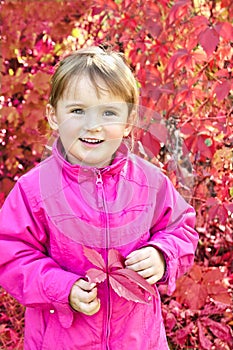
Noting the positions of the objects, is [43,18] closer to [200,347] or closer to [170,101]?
[170,101]

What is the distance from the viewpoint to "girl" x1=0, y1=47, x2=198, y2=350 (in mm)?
1943

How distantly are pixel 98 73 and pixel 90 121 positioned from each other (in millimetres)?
131

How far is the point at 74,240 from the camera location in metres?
2.01

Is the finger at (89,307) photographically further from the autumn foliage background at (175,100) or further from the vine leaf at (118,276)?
→ the autumn foliage background at (175,100)

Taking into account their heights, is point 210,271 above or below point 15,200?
below

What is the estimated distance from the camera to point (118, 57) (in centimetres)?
210

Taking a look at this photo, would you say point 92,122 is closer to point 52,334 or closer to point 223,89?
point 52,334

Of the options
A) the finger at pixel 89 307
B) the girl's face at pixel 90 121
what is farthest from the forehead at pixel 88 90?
the finger at pixel 89 307

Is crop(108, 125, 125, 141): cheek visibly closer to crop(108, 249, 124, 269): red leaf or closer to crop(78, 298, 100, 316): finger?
crop(108, 249, 124, 269): red leaf

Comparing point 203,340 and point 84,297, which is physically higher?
point 84,297

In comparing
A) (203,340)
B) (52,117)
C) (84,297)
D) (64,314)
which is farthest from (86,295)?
(203,340)

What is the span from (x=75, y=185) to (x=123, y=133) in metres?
0.19

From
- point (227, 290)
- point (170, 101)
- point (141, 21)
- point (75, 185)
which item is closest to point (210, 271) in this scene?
point (227, 290)

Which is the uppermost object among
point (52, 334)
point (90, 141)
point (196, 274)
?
point (90, 141)
